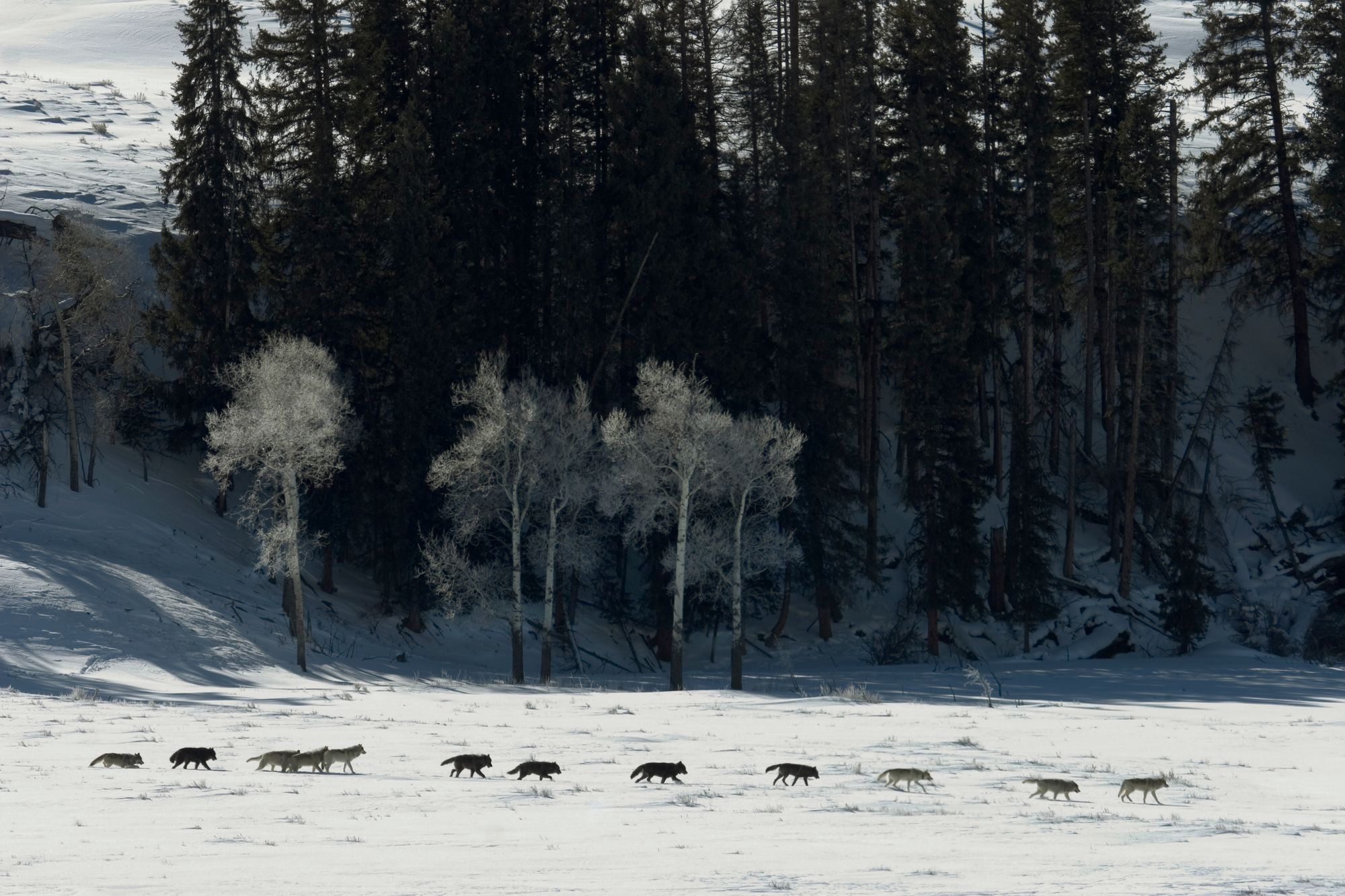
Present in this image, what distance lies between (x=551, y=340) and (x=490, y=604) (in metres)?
10.1

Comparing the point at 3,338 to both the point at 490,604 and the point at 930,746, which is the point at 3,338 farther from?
the point at 930,746

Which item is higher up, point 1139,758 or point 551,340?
point 551,340

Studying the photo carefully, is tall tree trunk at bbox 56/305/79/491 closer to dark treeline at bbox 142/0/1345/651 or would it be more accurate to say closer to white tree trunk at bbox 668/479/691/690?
dark treeline at bbox 142/0/1345/651

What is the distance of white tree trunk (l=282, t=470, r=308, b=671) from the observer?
30484mm

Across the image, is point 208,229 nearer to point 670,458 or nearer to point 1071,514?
point 670,458

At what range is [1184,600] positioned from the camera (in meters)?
35.9

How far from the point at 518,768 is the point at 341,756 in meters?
1.90

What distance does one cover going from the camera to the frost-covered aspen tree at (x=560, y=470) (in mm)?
31672

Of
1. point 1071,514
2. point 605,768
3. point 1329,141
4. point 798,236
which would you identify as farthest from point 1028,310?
point 605,768

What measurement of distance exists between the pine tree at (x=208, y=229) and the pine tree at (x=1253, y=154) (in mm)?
30395

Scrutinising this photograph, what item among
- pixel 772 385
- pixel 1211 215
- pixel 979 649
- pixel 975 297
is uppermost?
pixel 1211 215

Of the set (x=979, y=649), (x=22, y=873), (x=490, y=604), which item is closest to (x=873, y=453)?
(x=979, y=649)

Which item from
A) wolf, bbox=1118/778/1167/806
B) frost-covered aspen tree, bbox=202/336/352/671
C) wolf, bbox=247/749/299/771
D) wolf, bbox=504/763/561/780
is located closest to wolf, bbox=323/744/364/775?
wolf, bbox=247/749/299/771

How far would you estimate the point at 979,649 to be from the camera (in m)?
38.2
